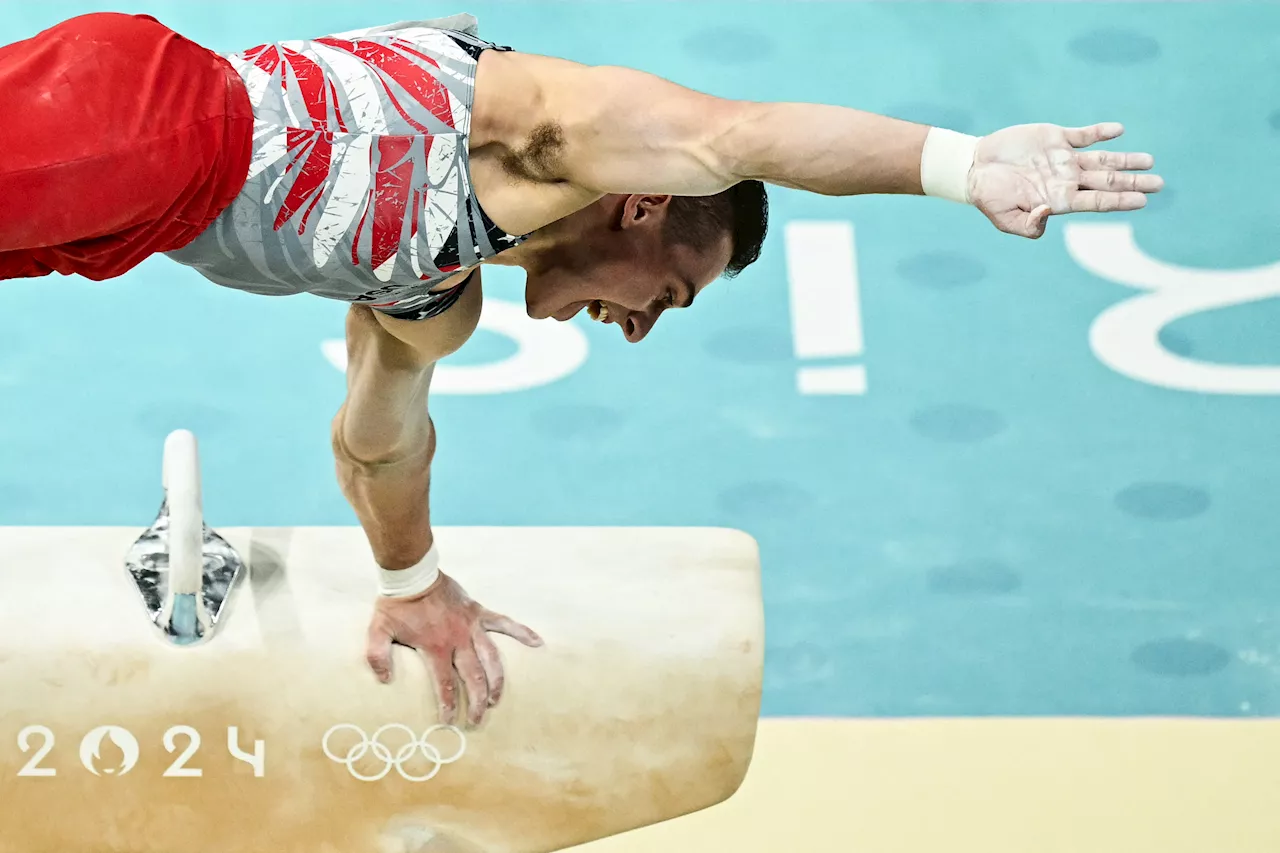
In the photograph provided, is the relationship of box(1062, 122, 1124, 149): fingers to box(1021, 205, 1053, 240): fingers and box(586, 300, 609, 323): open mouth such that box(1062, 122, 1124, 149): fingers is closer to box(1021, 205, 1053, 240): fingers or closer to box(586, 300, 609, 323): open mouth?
box(1021, 205, 1053, 240): fingers

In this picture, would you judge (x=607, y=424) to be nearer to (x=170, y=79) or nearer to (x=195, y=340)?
(x=195, y=340)

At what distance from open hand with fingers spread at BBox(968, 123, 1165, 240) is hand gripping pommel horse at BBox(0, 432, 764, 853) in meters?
1.08

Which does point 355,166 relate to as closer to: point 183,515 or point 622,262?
point 622,262

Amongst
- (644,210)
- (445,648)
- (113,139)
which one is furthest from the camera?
(445,648)

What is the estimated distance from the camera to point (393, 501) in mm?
2627

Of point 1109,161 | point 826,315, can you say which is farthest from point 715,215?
point 826,315

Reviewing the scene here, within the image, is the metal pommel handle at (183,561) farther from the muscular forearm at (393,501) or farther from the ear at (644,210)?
the ear at (644,210)

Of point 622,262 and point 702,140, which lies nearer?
point 702,140

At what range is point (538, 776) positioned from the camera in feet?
8.56

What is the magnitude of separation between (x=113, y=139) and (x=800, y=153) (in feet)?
2.33

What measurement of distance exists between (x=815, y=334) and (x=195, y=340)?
52.2 inches

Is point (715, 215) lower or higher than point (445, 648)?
higher

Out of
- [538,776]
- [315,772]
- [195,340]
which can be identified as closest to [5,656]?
[315,772]

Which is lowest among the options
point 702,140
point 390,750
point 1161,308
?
point 390,750
